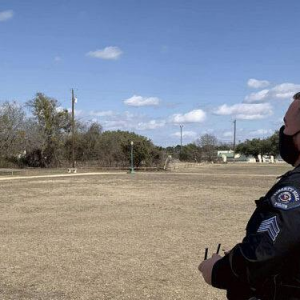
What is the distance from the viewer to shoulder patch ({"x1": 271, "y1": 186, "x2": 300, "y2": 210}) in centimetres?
166

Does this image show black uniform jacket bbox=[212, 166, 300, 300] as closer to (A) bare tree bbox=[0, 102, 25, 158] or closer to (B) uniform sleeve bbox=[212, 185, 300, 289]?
(B) uniform sleeve bbox=[212, 185, 300, 289]

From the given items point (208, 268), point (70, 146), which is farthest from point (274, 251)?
point (70, 146)

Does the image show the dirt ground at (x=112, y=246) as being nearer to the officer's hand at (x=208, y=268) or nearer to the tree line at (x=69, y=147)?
the officer's hand at (x=208, y=268)

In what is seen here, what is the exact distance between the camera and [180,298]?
208 inches

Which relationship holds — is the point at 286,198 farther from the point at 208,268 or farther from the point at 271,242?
the point at 208,268

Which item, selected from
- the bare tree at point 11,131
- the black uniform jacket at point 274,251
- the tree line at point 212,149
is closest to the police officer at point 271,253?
the black uniform jacket at point 274,251

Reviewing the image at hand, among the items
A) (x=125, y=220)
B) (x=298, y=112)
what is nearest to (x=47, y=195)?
(x=125, y=220)

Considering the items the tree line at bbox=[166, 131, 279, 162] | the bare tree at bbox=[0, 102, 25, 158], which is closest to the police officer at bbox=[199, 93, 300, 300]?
the bare tree at bbox=[0, 102, 25, 158]

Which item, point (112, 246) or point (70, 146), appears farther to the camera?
point (70, 146)

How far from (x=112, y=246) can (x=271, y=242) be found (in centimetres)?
675

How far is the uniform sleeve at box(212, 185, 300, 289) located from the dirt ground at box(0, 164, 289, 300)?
3780mm

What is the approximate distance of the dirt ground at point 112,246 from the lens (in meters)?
5.63

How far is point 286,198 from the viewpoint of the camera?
1681 mm

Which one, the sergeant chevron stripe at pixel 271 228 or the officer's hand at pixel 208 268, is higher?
the sergeant chevron stripe at pixel 271 228
